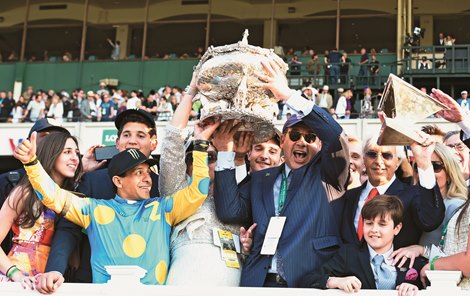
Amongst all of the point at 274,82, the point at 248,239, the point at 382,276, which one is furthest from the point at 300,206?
the point at 274,82

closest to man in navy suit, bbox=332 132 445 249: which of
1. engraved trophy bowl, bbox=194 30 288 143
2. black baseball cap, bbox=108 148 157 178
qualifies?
engraved trophy bowl, bbox=194 30 288 143

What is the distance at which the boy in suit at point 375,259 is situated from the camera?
4152 millimetres

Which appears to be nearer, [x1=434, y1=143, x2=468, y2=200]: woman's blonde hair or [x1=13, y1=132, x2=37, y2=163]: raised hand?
[x1=13, y1=132, x2=37, y2=163]: raised hand

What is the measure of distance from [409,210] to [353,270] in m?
0.55

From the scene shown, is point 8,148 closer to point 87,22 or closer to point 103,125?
point 103,125

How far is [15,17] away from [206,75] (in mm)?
25696

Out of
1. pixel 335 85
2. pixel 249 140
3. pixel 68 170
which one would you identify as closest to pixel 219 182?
pixel 249 140

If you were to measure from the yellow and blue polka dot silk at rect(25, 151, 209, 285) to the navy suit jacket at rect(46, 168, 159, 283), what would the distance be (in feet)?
0.44

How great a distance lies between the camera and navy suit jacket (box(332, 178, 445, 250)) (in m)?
4.32

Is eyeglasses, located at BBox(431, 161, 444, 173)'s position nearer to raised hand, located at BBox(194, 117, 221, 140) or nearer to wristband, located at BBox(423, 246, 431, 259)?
wristband, located at BBox(423, 246, 431, 259)

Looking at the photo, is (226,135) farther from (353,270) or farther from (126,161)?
(353,270)

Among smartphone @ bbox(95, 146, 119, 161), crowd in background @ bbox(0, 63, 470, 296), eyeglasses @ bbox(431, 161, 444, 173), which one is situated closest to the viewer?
crowd in background @ bbox(0, 63, 470, 296)

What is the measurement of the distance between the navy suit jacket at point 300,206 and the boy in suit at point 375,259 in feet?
0.36

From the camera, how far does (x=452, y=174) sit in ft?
15.8
